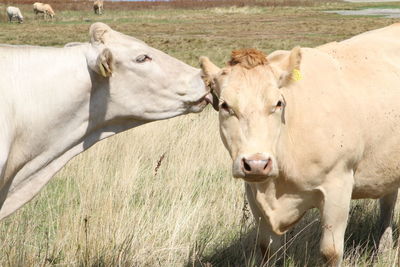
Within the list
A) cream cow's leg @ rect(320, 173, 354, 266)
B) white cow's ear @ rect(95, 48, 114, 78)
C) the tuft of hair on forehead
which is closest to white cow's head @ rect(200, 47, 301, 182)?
the tuft of hair on forehead

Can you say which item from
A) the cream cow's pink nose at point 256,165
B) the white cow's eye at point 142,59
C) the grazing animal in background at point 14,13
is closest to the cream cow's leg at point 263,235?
the cream cow's pink nose at point 256,165

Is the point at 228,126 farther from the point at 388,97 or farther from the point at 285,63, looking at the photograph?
the point at 388,97

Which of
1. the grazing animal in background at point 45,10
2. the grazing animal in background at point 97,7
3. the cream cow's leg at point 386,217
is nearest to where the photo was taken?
the cream cow's leg at point 386,217

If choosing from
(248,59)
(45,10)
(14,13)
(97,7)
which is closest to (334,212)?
(248,59)

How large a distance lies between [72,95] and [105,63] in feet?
1.16

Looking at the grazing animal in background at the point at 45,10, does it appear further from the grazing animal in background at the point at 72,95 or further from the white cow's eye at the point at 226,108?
the white cow's eye at the point at 226,108

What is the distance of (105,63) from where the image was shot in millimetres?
3688

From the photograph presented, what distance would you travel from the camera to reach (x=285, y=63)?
4238mm

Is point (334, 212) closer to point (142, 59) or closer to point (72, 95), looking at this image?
point (142, 59)

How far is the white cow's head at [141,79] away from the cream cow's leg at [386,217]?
2.56m

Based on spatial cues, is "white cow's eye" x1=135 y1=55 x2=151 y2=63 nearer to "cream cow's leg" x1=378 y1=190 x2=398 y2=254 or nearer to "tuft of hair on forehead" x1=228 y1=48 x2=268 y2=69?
"tuft of hair on forehead" x1=228 y1=48 x2=268 y2=69

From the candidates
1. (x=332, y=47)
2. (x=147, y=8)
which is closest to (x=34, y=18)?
(x=147, y=8)

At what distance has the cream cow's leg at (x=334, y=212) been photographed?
4.36m

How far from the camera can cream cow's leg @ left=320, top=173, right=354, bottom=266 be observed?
14.3ft
